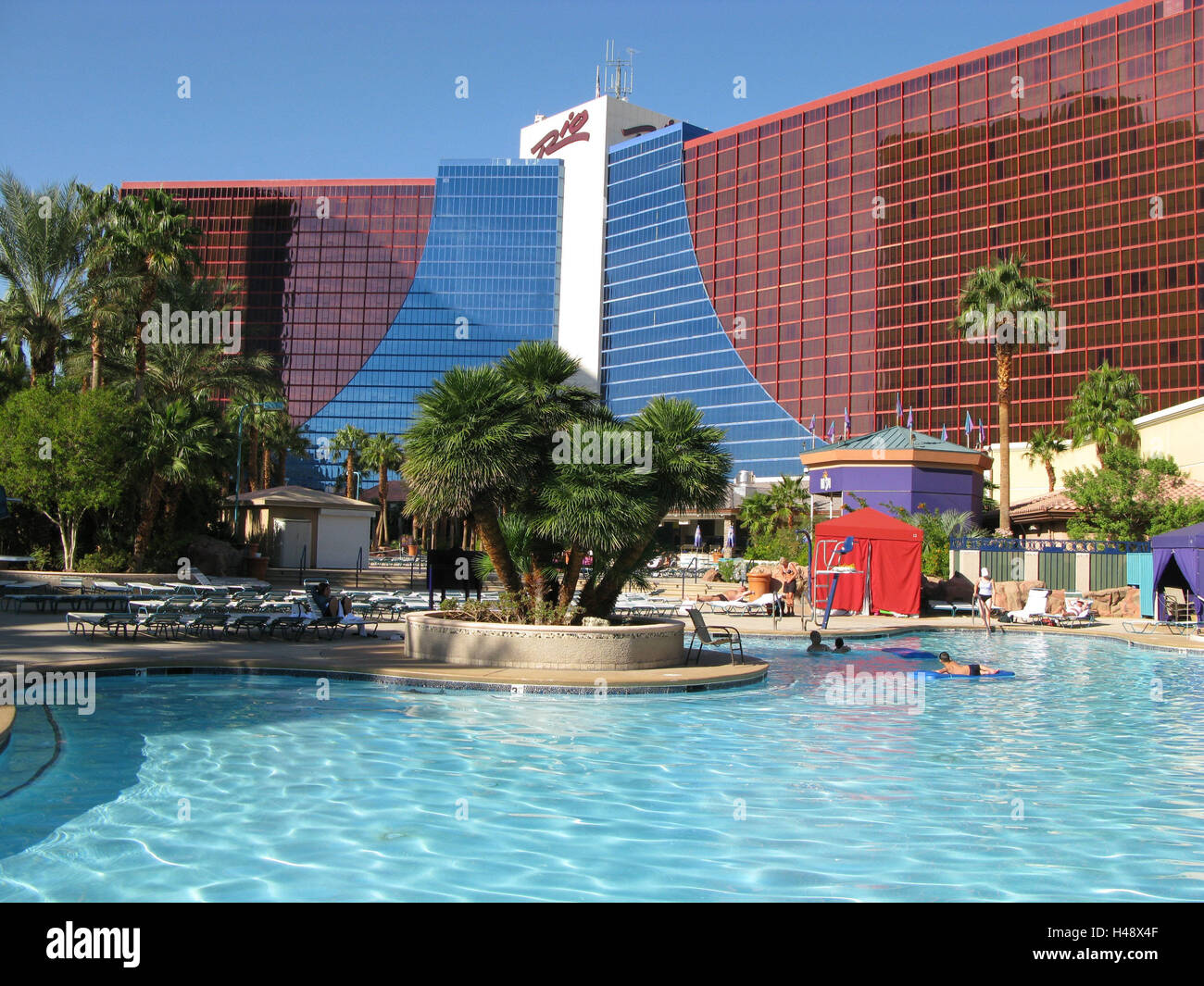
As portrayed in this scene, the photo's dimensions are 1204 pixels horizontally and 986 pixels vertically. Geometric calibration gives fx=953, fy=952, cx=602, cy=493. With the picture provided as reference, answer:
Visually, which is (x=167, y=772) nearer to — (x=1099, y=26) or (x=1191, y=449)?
(x=1191, y=449)

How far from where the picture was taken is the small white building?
37.9m

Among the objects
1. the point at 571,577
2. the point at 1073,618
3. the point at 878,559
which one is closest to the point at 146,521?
the point at 571,577

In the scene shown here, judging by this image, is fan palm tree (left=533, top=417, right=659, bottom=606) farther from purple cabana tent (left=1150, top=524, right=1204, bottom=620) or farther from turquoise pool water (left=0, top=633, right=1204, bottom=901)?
purple cabana tent (left=1150, top=524, right=1204, bottom=620)

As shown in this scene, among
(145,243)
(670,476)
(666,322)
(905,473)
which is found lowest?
(670,476)

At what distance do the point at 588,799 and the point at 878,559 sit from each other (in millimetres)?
21518

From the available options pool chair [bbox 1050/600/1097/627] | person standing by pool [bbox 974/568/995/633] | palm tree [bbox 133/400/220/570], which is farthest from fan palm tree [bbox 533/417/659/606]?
palm tree [bbox 133/400/220/570]

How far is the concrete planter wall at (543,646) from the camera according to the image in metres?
14.3

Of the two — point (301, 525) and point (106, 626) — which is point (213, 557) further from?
point (106, 626)

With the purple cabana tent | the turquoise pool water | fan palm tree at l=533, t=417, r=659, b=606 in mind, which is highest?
fan palm tree at l=533, t=417, r=659, b=606

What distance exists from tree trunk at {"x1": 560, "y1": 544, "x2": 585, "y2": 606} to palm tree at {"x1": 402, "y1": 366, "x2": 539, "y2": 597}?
137 cm

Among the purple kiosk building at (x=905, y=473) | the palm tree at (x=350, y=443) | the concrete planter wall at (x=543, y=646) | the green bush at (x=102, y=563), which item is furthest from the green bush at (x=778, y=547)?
the palm tree at (x=350, y=443)

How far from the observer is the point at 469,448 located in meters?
14.1
